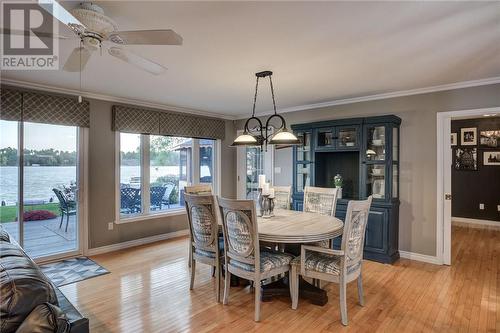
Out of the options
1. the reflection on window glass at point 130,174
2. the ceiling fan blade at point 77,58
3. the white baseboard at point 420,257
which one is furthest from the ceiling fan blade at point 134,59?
the white baseboard at point 420,257

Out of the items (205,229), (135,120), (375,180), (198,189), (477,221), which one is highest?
(135,120)

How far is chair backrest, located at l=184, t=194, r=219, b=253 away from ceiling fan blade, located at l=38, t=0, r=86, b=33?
5.41ft

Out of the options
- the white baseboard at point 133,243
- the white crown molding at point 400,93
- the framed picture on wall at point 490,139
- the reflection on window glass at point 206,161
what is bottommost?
the white baseboard at point 133,243

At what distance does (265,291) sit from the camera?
9.36ft

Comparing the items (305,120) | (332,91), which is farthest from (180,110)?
(332,91)

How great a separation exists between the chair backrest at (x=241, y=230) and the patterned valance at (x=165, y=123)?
278 centimetres

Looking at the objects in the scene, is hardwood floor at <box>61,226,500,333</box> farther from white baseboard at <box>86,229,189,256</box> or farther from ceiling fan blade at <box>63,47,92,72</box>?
ceiling fan blade at <box>63,47,92,72</box>

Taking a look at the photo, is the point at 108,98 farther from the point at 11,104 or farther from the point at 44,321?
the point at 44,321

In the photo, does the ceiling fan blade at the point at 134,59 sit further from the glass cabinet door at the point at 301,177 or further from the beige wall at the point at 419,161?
the beige wall at the point at 419,161

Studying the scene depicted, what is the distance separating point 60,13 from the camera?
1.52 metres

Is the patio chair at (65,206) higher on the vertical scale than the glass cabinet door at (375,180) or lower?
lower

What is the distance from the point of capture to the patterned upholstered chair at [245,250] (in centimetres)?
243

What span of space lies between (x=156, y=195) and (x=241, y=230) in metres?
3.12

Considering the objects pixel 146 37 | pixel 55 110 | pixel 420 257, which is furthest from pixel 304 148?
pixel 55 110
